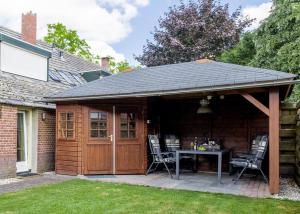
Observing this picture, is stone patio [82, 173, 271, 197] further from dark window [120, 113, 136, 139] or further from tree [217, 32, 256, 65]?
tree [217, 32, 256, 65]

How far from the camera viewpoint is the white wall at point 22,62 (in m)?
9.63

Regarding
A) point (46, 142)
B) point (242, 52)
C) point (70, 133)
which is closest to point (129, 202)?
point (70, 133)

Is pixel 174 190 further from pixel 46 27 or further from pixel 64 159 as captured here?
pixel 46 27

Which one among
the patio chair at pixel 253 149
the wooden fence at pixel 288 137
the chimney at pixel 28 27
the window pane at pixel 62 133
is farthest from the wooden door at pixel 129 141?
the chimney at pixel 28 27

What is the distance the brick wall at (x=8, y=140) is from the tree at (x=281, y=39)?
981 centimetres

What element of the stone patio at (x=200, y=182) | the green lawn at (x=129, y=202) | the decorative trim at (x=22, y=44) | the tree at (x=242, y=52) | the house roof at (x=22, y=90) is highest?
the tree at (x=242, y=52)

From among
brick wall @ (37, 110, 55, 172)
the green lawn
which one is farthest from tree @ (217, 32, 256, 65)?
the green lawn

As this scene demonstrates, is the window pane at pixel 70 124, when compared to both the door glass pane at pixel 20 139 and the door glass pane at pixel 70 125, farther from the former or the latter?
the door glass pane at pixel 20 139

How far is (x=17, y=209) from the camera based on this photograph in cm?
509

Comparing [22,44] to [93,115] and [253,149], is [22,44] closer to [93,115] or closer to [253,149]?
[93,115]

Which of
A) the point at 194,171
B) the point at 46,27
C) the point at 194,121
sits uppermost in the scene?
the point at 46,27

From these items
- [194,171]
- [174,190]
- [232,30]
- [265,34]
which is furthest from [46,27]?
[174,190]

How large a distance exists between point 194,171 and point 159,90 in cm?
328

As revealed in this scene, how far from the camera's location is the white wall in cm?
963
